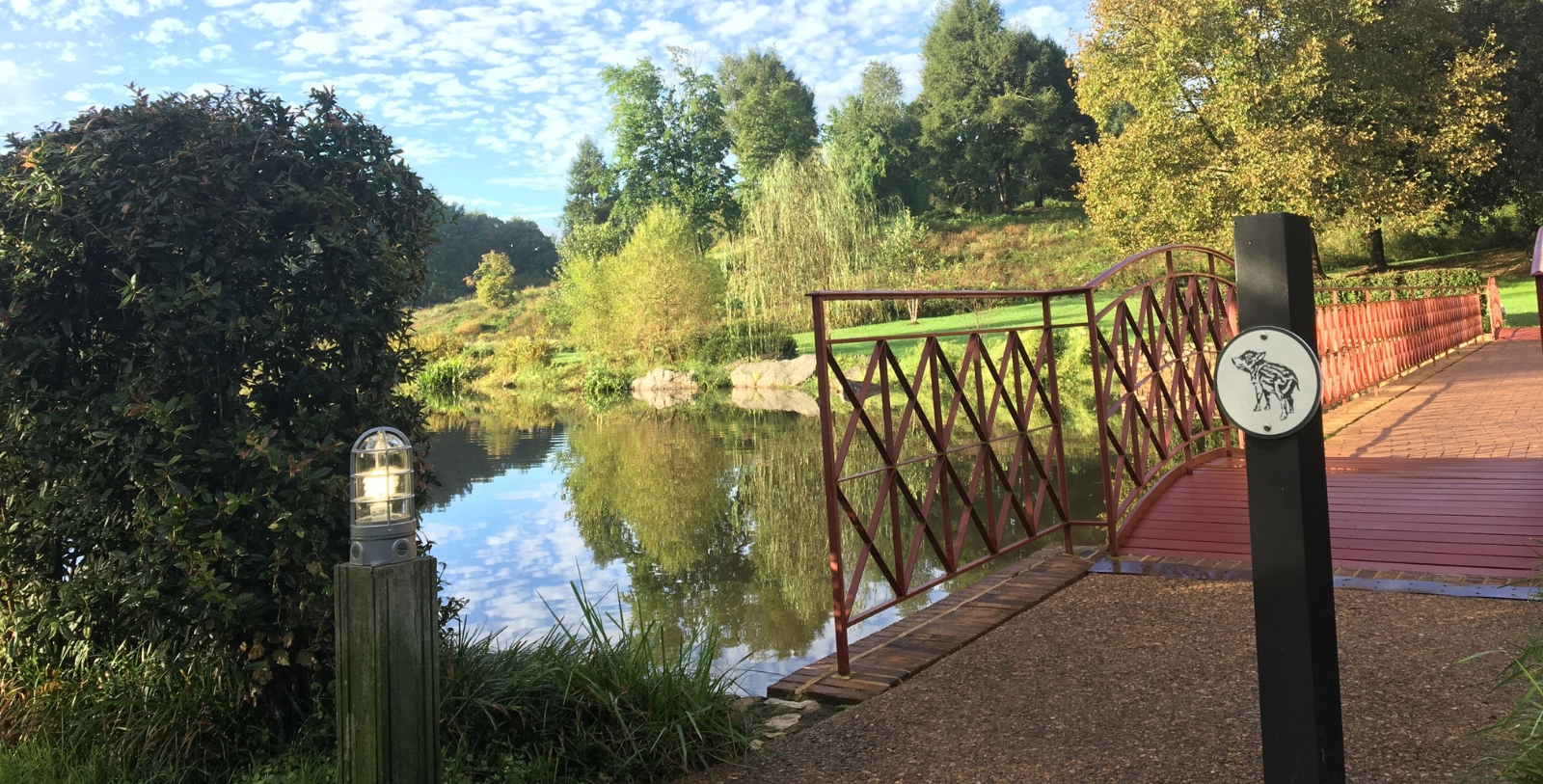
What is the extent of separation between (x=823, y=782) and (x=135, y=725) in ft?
6.62

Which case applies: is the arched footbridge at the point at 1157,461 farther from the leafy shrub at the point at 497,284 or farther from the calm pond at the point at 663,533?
the leafy shrub at the point at 497,284

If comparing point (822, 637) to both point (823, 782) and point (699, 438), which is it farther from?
point (699, 438)

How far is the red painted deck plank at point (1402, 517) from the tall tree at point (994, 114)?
119 ft

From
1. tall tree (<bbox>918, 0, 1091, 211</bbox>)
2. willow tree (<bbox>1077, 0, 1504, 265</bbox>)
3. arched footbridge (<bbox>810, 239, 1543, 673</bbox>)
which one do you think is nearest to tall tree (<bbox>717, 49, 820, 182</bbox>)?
tall tree (<bbox>918, 0, 1091, 211</bbox>)

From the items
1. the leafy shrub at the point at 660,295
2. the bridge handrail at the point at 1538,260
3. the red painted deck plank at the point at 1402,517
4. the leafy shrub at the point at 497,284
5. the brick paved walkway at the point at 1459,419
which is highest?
the leafy shrub at the point at 497,284

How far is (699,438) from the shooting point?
13.7 meters

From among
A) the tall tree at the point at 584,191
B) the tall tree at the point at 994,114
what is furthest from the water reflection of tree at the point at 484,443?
the tall tree at the point at 584,191

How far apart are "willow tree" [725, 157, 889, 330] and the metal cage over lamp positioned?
22.2 meters

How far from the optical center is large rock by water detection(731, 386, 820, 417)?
17.7 meters

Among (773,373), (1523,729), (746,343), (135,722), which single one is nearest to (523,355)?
(746,343)

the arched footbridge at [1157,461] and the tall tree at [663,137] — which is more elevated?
the tall tree at [663,137]

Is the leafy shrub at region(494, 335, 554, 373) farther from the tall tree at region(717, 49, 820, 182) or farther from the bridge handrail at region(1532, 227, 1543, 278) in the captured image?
the bridge handrail at region(1532, 227, 1543, 278)

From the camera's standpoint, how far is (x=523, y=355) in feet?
102

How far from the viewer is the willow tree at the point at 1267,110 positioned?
1825cm
